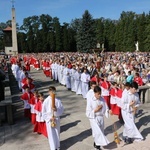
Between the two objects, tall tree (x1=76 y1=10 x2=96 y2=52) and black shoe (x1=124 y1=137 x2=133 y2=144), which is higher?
tall tree (x1=76 y1=10 x2=96 y2=52)

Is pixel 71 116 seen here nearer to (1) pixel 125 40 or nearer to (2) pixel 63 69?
(2) pixel 63 69

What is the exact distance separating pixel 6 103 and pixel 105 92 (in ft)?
13.4

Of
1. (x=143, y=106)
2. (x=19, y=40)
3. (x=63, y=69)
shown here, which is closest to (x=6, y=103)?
(x=143, y=106)

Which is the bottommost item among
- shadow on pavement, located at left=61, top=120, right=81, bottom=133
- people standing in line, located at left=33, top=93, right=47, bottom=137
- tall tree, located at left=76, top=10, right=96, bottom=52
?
shadow on pavement, located at left=61, top=120, right=81, bottom=133

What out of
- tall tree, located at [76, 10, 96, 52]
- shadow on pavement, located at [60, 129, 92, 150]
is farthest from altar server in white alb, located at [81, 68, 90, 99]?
tall tree, located at [76, 10, 96, 52]

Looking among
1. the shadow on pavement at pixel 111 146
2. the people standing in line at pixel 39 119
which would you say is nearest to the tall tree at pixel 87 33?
the people standing in line at pixel 39 119

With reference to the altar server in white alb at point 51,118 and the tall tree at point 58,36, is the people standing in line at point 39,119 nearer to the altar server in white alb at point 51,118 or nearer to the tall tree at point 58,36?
the altar server in white alb at point 51,118

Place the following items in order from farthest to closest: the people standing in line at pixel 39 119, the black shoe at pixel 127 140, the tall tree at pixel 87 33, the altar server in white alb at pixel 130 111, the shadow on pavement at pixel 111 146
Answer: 1. the tall tree at pixel 87 33
2. the people standing in line at pixel 39 119
3. the black shoe at pixel 127 140
4. the altar server in white alb at pixel 130 111
5. the shadow on pavement at pixel 111 146

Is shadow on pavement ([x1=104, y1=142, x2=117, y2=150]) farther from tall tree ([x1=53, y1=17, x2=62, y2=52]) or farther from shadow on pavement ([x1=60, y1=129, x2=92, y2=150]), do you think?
tall tree ([x1=53, y1=17, x2=62, y2=52])

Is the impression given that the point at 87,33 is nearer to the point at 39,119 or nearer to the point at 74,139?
the point at 39,119

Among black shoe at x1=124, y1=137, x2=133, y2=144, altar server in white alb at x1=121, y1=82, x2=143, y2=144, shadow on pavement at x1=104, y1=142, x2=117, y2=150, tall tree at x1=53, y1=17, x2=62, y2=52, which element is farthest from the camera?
tall tree at x1=53, y1=17, x2=62, y2=52

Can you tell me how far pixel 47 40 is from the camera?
7044 centimetres

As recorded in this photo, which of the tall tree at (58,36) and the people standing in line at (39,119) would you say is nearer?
the people standing in line at (39,119)

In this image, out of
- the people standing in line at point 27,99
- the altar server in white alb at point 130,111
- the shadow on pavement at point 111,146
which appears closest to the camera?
the shadow on pavement at point 111,146
